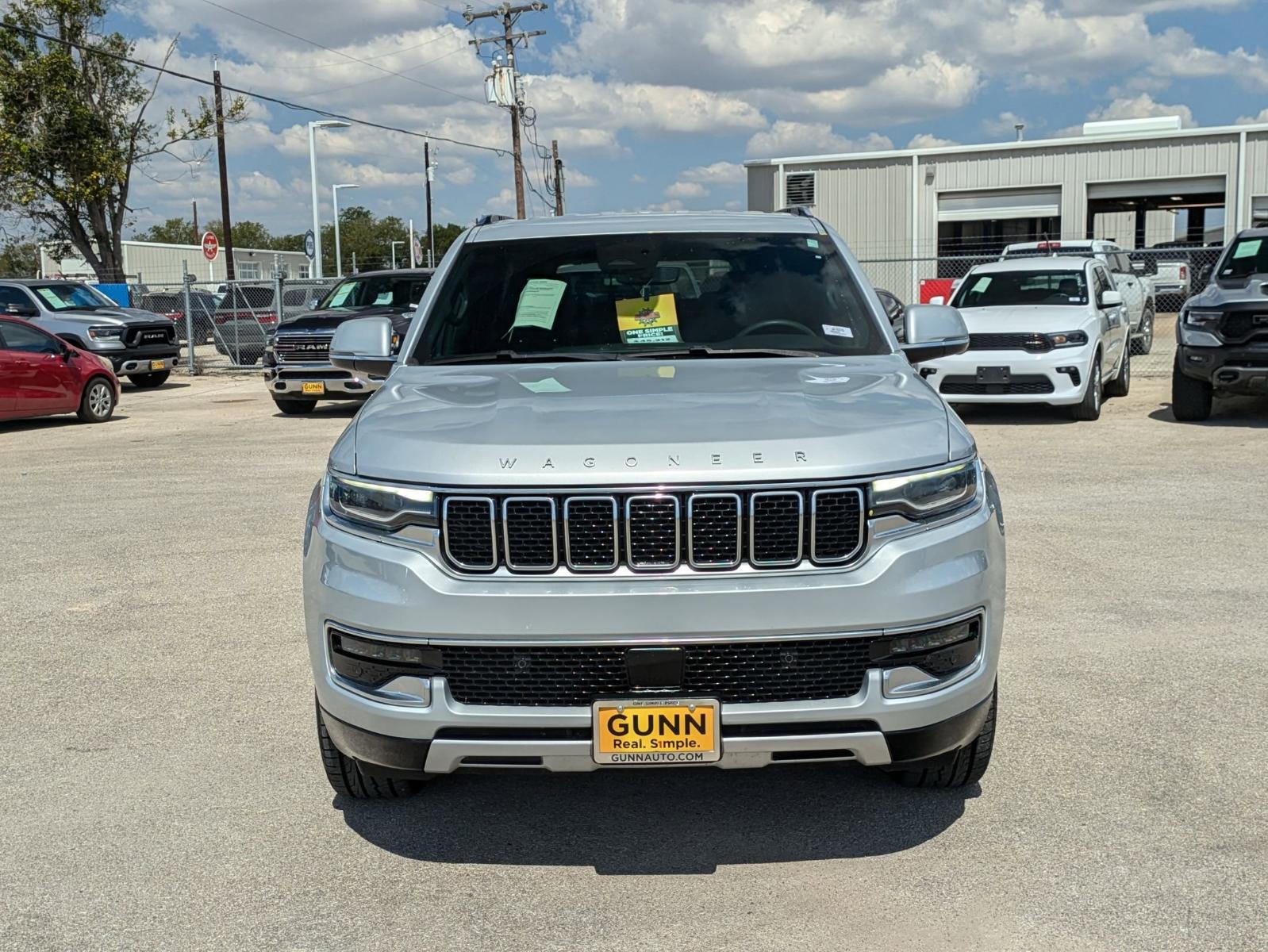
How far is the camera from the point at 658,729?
330 cm

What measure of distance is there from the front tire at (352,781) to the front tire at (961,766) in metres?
1.54

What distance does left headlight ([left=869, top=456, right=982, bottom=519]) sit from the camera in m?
3.38

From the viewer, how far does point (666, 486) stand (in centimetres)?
329

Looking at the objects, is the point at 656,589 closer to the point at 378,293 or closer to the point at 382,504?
the point at 382,504

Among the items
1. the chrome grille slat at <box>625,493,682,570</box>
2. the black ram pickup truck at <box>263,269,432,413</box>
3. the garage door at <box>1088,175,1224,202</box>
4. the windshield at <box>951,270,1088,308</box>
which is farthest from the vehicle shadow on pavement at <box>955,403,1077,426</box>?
the garage door at <box>1088,175,1224,202</box>

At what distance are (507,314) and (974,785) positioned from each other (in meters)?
2.38

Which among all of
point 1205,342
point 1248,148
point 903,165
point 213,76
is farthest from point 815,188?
point 1205,342

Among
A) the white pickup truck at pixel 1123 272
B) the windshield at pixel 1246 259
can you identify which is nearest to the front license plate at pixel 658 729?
the windshield at pixel 1246 259

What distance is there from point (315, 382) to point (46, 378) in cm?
329

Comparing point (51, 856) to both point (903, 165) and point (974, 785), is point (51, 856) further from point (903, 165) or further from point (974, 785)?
point (903, 165)

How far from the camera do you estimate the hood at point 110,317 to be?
22453 millimetres

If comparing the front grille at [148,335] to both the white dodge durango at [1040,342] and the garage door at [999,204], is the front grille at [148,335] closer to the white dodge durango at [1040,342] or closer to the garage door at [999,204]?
the white dodge durango at [1040,342]

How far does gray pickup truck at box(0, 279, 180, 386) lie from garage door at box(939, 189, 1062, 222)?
941 inches

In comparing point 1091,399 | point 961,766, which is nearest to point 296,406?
point 1091,399
